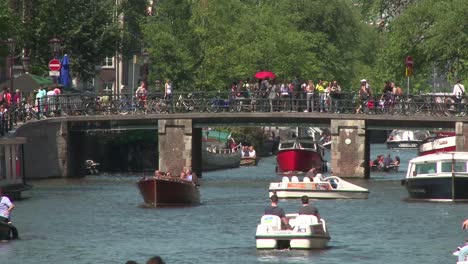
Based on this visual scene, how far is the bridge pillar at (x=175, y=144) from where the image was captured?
86562 mm

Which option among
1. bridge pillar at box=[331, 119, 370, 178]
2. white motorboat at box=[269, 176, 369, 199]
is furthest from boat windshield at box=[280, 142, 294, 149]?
white motorboat at box=[269, 176, 369, 199]

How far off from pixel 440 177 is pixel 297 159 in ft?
95.2

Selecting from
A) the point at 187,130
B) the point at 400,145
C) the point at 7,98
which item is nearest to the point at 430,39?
the point at 187,130

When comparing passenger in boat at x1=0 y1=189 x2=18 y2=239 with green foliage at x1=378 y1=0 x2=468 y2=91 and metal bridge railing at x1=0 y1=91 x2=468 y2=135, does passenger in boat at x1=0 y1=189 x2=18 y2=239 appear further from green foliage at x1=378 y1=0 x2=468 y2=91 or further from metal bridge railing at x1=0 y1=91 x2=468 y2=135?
green foliage at x1=378 y1=0 x2=468 y2=91

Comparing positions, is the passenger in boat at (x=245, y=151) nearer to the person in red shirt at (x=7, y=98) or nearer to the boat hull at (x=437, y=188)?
the person in red shirt at (x=7, y=98)

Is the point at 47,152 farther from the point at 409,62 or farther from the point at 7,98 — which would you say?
the point at 409,62

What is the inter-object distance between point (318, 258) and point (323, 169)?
5165 centimetres

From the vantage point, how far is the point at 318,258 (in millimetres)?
48875

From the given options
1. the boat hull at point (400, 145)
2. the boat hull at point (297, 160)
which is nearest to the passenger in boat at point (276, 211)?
the boat hull at point (297, 160)

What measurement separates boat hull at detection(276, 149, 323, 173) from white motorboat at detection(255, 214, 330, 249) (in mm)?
45747

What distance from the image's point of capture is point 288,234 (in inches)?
1957

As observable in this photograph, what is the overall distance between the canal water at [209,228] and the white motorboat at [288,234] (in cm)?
27

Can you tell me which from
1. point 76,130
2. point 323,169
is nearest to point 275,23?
point 323,169

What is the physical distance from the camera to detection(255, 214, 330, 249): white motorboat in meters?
49.7
